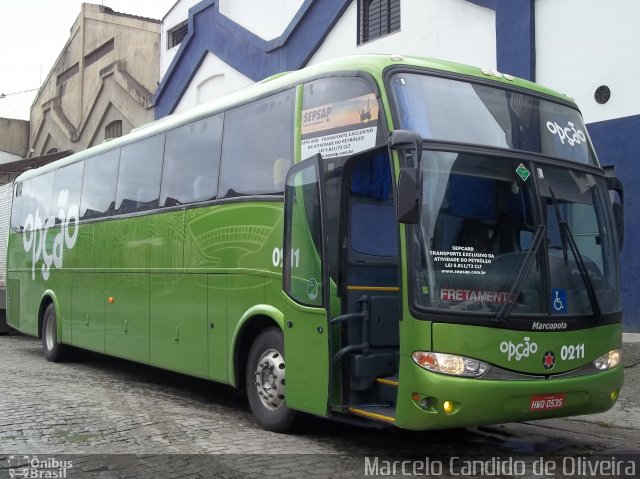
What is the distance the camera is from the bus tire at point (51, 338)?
45.5ft

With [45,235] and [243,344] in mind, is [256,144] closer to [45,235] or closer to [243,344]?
[243,344]

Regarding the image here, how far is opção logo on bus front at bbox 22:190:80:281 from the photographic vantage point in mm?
13336

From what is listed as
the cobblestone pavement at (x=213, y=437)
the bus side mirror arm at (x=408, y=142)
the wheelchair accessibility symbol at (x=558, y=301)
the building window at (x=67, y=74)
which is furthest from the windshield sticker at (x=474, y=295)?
the building window at (x=67, y=74)

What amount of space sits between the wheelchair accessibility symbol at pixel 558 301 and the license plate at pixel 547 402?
2.17 ft

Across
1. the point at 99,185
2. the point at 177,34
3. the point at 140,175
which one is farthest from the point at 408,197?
the point at 177,34

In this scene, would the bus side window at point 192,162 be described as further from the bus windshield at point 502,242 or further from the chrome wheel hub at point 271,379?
the bus windshield at point 502,242

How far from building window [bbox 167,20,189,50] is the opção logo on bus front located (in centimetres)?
1130

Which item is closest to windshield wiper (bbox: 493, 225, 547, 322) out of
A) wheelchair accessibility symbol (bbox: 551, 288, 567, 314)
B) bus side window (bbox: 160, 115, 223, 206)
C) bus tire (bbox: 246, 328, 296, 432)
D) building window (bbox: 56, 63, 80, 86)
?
wheelchair accessibility symbol (bbox: 551, 288, 567, 314)

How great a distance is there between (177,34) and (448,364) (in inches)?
845

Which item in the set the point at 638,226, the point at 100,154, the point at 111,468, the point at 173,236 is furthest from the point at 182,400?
the point at 638,226

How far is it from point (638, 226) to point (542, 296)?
20.7ft

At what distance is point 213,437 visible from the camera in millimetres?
7387

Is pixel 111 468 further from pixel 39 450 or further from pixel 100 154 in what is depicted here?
pixel 100 154

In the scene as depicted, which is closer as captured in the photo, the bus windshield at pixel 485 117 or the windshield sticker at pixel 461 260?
the windshield sticker at pixel 461 260
